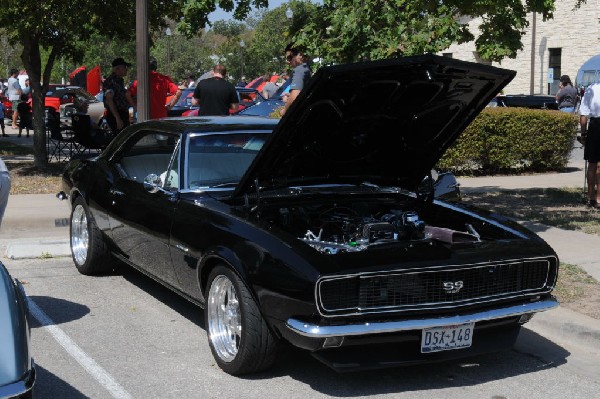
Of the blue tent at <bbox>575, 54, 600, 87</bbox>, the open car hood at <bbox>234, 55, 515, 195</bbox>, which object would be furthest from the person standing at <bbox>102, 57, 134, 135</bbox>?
the blue tent at <bbox>575, 54, 600, 87</bbox>

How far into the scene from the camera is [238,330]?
5152 mm

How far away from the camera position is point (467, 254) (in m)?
5.03

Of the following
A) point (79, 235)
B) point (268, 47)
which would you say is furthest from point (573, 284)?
point (268, 47)

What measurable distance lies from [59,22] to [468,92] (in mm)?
8514

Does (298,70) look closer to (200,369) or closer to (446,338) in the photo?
(200,369)

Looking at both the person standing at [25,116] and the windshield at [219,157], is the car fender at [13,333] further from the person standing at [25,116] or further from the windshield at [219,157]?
the person standing at [25,116]

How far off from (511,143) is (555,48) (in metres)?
26.3

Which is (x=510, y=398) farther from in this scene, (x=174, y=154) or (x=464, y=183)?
(x=464, y=183)

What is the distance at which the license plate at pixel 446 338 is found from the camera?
4.88m

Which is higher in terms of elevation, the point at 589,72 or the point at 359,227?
the point at 589,72

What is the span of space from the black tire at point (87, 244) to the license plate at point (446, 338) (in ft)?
11.6

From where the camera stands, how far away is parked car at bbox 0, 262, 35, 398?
11.3 feet

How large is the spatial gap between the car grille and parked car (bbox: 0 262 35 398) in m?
1.53

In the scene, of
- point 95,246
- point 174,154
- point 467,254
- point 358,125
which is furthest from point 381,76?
point 95,246
